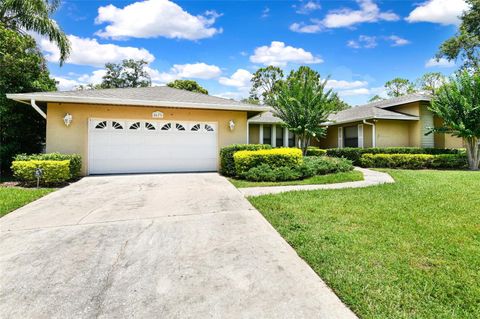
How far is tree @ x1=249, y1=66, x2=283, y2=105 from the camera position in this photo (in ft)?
116

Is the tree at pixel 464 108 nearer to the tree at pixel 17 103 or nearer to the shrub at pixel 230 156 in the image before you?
the shrub at pixel 230 156

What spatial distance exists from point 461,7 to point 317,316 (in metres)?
29.0

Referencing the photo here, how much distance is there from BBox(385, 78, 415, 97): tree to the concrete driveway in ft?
134

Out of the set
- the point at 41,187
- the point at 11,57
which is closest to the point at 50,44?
the point at 11,57

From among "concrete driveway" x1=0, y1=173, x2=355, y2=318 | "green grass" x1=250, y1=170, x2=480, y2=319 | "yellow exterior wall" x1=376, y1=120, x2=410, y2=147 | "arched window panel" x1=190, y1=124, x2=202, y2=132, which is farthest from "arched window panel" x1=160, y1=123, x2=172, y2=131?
"yellow exterior wall" x1=376, y1=120, x2=410, y2=147

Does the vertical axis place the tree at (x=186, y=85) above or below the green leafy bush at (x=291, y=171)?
above

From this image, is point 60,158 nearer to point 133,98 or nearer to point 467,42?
point 133,98

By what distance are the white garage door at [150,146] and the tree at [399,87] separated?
3650cm

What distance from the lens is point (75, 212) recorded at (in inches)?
198

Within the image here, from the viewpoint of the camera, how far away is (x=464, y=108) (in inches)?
447

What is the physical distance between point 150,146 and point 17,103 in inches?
213

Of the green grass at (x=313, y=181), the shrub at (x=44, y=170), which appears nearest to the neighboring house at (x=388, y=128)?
the green grass at (x=313, y=181)

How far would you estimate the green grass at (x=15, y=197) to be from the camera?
529 cm

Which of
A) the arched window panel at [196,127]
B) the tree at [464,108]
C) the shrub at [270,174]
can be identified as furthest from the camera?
the tree at [464,108]
